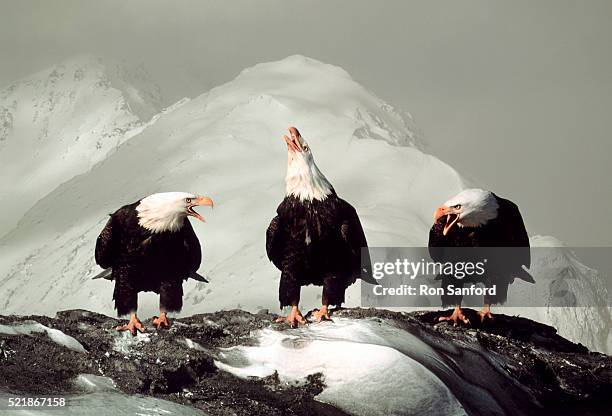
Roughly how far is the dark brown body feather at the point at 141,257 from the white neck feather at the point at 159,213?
7 cm

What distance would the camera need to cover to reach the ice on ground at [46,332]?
29.4 feet

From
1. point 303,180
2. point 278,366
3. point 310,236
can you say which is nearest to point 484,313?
point 310,236

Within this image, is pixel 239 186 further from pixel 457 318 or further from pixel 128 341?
pixel 128 341

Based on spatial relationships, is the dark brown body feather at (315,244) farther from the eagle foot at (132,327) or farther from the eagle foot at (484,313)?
the eagle foot at (484,313)

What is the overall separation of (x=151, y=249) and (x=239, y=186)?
124 ft

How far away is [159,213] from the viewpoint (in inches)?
399

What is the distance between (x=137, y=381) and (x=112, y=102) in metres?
185

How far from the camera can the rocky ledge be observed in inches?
332

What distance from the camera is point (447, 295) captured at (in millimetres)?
11953

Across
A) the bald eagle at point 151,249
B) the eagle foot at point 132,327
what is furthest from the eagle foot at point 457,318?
the eagle foot at point 132,327

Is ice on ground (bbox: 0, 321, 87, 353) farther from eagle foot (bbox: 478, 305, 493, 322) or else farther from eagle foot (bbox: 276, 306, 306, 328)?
eagle foot (bbox: 478, 305, 493, 322)

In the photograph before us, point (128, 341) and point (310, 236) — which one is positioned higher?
point (310, 236)

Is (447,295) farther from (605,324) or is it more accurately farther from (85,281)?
(85,281)

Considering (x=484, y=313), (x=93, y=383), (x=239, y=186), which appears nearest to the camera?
(x=93, y=383)
